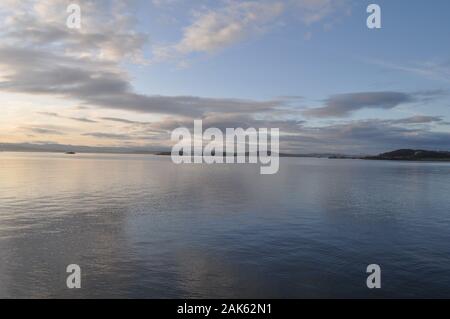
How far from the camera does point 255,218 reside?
46594mm

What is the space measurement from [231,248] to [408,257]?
15.5m

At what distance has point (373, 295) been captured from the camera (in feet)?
75.0

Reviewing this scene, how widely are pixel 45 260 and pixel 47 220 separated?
645 inches

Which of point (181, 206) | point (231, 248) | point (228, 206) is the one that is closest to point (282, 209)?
point (228, 206)

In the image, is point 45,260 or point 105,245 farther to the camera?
point 105,245

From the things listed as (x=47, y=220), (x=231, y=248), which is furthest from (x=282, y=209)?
(x=47, y=220)

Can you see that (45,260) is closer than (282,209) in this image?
Yes
